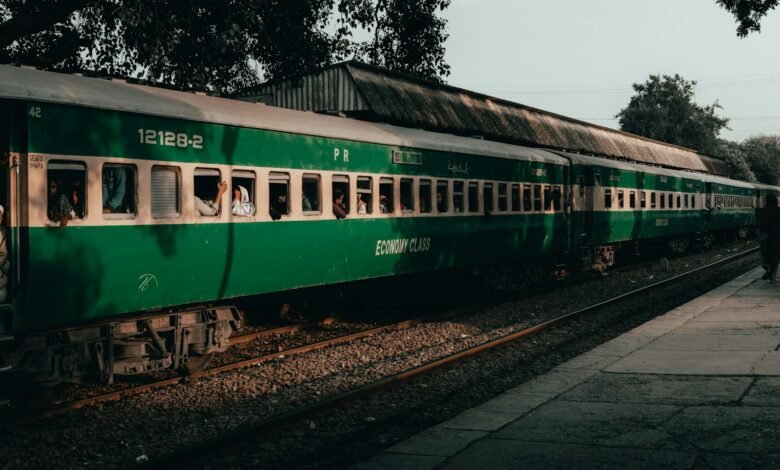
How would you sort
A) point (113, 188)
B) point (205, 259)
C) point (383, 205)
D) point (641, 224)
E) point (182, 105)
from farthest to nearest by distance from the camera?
point (641, 224), point (383, 205), point (205, 259), point (182, 105), point (113, 188)

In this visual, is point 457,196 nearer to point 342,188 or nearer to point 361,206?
point 361,206

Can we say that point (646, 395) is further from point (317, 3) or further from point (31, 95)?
point (317, 3)

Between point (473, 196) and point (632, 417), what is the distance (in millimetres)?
9511

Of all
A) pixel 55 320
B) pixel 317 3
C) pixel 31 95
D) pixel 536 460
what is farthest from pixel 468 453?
pixel 317 3

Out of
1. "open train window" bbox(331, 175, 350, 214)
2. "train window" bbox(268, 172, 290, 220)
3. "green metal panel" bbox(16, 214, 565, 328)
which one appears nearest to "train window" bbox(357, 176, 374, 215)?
"green metal panel" bbox(16, 214, 565, 328)

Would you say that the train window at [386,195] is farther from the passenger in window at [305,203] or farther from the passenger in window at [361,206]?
the passenger in window at [305,203]

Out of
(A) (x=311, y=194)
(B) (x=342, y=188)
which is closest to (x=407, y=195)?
(B) (x=342, y=188)

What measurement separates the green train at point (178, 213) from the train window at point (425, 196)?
0.04m

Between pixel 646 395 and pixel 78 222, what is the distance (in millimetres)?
5857

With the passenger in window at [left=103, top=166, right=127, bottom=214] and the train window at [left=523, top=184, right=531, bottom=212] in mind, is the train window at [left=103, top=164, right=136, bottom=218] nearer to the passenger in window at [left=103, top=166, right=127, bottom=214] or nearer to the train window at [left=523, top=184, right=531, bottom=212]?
the passenger in window at [left=103, top=166, right=127, bottom=214]

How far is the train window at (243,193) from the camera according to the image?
1036 centimetres

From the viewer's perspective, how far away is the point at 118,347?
9172mm

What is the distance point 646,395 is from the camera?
8352 mm

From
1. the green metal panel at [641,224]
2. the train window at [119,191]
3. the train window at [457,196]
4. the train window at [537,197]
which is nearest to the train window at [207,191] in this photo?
the train window at [119,191]
